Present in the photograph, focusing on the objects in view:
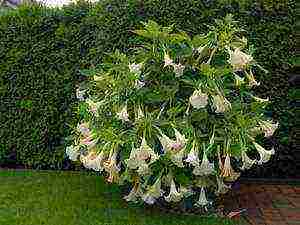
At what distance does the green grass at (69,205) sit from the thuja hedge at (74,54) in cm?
71

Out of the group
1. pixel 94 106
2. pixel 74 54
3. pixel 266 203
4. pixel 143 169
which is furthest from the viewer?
pixel 74 54

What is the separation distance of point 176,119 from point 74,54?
2497 mm

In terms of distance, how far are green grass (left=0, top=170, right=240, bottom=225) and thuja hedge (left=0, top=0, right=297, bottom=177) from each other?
71 cm

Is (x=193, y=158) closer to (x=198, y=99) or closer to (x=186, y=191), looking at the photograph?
(x=186, y=191)

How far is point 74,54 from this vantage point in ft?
25.3

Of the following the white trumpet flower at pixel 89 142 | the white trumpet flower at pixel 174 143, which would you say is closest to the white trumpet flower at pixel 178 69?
the white trumpet flower at pixel 174 143

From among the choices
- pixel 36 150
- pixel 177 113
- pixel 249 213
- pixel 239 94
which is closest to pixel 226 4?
pixel 239 94

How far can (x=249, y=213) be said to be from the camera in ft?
20.0

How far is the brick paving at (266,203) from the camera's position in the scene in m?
5.93

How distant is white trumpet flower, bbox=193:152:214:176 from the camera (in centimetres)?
536

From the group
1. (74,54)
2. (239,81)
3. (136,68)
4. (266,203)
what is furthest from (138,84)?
(74,54)

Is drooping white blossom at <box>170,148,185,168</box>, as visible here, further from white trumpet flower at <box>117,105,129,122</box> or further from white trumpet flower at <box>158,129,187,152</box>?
white trumpet flower at <box>117,105,129,122</box>

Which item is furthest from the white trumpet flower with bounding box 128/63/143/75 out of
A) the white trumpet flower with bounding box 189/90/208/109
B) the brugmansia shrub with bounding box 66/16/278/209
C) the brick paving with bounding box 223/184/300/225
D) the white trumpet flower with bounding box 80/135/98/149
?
the brick paving with bounding box 223/184/300/225

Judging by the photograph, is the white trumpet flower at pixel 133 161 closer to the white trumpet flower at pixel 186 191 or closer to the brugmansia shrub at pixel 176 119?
the brugmansia shrub at pixel 176 119
